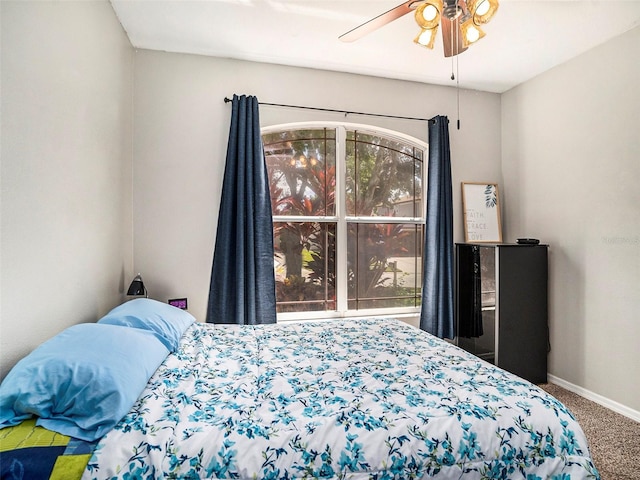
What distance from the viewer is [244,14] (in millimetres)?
2498

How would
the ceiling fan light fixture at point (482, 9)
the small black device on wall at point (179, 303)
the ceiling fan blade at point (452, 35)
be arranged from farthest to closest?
the small black device on wall at point (179, 303), the ceiling fan blade at point (452, 35), the ceiling fan light fixture at point (482, 9)

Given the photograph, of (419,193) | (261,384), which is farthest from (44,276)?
(419,193)

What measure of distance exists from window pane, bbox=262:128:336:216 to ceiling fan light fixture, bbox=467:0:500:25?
5.86 feet

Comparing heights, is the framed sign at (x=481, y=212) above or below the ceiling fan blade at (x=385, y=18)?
below

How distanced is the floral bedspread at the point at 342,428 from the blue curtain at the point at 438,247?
5.71ft

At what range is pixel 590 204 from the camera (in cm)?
292

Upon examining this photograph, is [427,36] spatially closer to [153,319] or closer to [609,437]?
[153,319]

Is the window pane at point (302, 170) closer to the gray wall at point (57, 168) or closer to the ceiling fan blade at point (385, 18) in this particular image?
the gray wall at point (57, 168)

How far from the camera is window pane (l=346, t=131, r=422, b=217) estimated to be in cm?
348

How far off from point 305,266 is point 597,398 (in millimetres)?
2588

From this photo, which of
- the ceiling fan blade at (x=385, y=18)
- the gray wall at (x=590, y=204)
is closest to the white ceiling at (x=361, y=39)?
the gray wall at (x=590, y=204)

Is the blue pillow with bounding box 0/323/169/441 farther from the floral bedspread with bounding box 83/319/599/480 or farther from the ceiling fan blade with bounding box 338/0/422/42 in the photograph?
the ceiling fan blade with bounding box 338/0/422/42

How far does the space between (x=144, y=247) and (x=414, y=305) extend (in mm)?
2585

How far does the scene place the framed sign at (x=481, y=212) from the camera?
3.68 m
